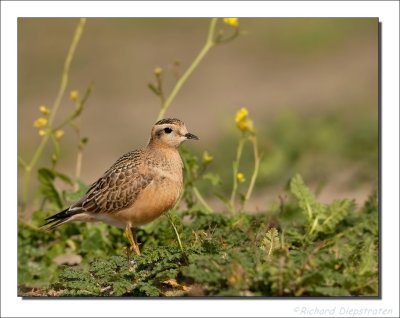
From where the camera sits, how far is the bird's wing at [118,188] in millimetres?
8469

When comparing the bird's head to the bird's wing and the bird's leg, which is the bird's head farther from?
the bird's leg

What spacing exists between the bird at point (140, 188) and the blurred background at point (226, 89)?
3247 millimetres

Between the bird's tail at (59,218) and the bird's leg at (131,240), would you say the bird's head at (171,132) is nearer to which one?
the bird's leg at (131,240)

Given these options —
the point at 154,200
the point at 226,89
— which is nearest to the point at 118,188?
the point at 154,200

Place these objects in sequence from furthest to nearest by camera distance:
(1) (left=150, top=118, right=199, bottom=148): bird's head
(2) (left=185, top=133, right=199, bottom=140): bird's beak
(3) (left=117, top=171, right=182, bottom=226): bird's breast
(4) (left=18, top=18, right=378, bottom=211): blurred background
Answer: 1. (4) (left=18, top=18, right=378, bottom=211): blurred background
2. (1) (left=150, top=118, right=199, bottom=148): bird's head
3. (2) (left=185, top=133, right=199, bottom=140): bird's beak
4. (3) (left=117, top=171, right=182, bottom=226): bird's breast

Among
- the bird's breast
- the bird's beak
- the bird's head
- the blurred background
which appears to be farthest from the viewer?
the blurred background

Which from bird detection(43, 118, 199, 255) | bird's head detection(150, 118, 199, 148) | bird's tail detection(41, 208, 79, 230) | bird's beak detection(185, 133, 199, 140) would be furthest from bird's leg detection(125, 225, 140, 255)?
bird's beak detection(185, 133, 199, 140)

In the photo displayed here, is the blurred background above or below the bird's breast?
above

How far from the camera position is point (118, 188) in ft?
28.1

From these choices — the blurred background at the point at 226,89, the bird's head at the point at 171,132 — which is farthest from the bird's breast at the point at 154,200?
the blurred background at the point at 226,89

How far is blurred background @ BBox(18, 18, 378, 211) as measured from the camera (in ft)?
43.5

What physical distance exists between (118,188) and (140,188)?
0.24 meters

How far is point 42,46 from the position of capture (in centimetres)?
1722

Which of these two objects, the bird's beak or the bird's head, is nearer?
the bird's beak
